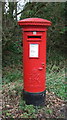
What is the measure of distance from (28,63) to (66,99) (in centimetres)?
134

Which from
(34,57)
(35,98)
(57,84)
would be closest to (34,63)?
(34,57)

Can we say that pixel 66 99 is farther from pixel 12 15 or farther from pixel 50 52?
pixel 50 52

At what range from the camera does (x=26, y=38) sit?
2.96 m

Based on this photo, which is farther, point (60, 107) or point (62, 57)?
point (62, 57)

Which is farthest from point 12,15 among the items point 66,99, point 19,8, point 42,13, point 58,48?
point 58,48

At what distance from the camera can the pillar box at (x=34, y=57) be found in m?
2.88

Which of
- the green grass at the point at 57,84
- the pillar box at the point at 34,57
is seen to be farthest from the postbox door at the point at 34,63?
the green grass at the point at 57,84

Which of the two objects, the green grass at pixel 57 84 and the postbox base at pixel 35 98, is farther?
the green grass at pixel 57 84

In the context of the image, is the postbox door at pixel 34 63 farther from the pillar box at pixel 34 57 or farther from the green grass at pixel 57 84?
the green grass at pixel 57 84

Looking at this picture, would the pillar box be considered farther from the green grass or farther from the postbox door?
the green grass

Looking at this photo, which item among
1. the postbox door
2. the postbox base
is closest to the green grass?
the postbox base

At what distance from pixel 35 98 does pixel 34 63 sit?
0.74m

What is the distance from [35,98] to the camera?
10.3ft

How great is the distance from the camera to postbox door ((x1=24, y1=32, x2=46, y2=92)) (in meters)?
2.96
